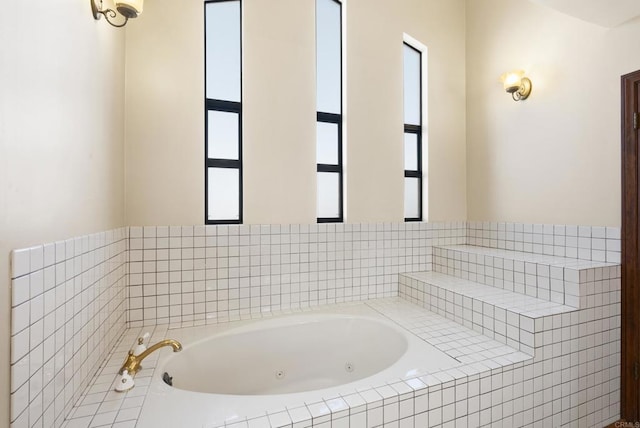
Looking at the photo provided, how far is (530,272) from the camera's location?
2135 millimetres

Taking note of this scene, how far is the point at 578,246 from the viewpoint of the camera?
2.23 metres

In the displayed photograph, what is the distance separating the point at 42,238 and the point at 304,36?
2368mm

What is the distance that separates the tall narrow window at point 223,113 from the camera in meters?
2.40

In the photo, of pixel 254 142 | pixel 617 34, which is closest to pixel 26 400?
pixel 254 142

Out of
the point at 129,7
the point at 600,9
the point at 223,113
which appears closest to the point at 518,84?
the point at 600,9

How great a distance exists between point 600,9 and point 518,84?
0.71m

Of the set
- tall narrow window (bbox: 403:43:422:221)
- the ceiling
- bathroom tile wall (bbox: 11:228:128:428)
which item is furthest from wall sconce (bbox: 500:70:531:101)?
bathroom tile wall (bbox: 11:228:128:428)

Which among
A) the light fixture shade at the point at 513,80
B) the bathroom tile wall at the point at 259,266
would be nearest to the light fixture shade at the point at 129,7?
the bathroom tile wall at the point at 259,266

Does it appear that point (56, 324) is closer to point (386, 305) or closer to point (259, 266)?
point (259, 266)

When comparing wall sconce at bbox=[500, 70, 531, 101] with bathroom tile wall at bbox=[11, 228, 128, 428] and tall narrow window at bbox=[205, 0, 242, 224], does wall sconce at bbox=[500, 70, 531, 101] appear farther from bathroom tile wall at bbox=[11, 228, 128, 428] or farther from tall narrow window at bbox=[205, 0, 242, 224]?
bathroom tile wall at bbox=[11, 228, 128, 428]

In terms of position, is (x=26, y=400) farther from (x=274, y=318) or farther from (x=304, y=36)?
(x=304, y=36)

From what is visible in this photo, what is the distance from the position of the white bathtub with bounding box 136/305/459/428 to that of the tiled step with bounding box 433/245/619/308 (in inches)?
36.0

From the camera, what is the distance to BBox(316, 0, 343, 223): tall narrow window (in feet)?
8.91

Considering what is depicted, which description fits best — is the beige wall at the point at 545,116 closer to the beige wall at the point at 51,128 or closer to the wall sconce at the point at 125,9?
the wall sconce at the point at 125,9
